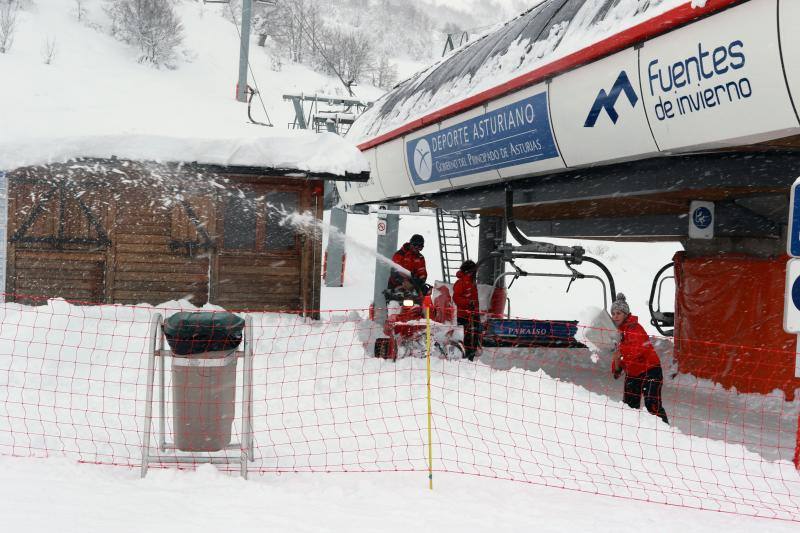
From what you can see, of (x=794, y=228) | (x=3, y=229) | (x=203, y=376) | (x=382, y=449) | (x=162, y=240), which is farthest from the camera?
(x=162, y=240)

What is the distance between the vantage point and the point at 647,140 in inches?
254

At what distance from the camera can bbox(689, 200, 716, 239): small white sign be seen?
9.87 meters

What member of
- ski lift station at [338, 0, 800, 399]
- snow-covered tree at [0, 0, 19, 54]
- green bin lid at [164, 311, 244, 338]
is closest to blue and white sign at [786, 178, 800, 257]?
ski lift station at [338, 0, 800, 399]

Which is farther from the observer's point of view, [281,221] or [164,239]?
[281,221]

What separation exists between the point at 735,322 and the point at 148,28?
48581mm

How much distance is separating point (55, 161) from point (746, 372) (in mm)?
9218

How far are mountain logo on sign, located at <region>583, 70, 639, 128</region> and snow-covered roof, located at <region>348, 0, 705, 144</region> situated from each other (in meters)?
0.44

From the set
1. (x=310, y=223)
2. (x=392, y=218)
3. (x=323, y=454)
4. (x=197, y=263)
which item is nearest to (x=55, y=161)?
(x=197, y=263)

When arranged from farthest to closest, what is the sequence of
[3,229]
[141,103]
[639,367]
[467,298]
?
[141,103] < [467,298] < [3,229] < [639,367]

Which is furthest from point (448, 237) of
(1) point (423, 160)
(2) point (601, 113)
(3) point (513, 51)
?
(2) point (601, 113)

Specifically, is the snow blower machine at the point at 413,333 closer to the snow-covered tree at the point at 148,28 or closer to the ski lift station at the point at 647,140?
the ski lift station at the point at 647,140

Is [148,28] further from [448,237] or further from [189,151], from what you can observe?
[189,151]

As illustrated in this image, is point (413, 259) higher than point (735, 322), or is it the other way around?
point (413, 259)

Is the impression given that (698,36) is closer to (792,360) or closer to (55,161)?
(792,360)
